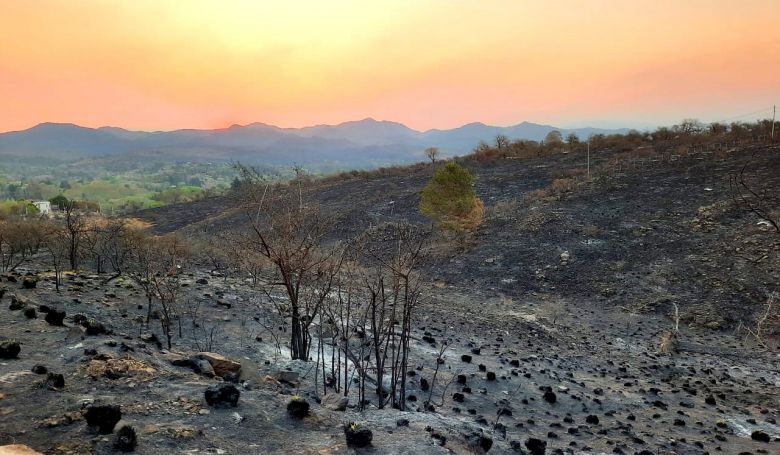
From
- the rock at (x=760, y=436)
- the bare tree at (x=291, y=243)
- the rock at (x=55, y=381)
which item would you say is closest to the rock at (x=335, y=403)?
the bare tree at (x=291, y=243)

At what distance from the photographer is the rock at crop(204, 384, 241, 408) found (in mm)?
6000

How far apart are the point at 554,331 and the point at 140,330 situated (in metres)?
14.1

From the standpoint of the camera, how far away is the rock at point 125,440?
464 centimetres

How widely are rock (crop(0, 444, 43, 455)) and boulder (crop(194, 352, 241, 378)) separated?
3.79 meters

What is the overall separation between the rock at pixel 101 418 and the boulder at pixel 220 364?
312cm

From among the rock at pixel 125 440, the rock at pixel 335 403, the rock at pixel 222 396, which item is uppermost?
the rock at pixel 125 440

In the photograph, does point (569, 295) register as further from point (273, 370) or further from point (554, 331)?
point (273, 370)

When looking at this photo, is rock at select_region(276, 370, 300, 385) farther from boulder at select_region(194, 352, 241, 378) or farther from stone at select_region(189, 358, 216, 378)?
stone at select_region(189, 358, 216, 378)

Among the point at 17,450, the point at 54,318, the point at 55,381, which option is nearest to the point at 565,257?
the point at 54,318

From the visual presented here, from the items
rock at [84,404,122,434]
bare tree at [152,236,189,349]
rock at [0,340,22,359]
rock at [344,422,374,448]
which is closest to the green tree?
bare tree at [152,236,189,349]

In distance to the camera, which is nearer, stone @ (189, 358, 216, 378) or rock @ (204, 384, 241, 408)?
rock @ (204, 384, 241, 408)

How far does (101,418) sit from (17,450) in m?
0.79

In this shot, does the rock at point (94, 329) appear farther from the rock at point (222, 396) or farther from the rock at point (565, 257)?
the rock at point (565, 257)

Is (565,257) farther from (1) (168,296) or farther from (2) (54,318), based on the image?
(2) (54,318)
